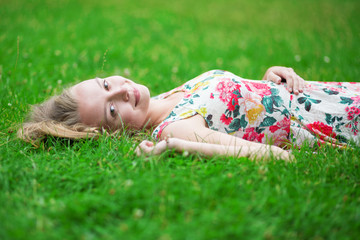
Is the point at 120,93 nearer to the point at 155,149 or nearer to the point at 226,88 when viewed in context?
the point at 155,149

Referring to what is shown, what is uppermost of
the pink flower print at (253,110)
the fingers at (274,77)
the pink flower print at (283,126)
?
the fingers at (274,77)

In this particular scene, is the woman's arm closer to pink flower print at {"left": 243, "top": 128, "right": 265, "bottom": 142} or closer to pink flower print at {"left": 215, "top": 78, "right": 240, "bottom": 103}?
pink flower print at {"left": 243, "top": 128, "right": 265, "bottom": 142}

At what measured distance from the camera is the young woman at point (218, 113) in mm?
2998

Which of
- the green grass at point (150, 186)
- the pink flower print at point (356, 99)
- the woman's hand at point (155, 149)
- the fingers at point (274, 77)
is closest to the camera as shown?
the green grass at point (150, 186)

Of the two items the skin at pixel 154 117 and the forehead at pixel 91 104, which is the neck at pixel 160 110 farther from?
the forehead at pixel 91 104

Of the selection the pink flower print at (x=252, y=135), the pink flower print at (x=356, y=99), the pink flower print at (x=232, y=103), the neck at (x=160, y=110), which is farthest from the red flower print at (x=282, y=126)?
the neck at (x=160, y=110)

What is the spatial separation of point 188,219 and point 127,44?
6327mm

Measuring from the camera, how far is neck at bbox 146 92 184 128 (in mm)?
3328

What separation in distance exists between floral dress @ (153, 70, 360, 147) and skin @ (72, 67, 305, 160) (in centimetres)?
14

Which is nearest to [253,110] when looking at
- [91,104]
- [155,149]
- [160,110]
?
[160,110]

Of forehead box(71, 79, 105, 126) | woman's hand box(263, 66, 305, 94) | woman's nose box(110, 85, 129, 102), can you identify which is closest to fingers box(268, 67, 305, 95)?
woman's hand box(263, 66, 305, 94)

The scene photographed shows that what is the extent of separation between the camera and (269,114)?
3084mm

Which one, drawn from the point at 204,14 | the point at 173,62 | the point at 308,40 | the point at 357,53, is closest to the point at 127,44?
the point at 173,62

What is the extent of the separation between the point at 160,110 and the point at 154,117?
0.10m
